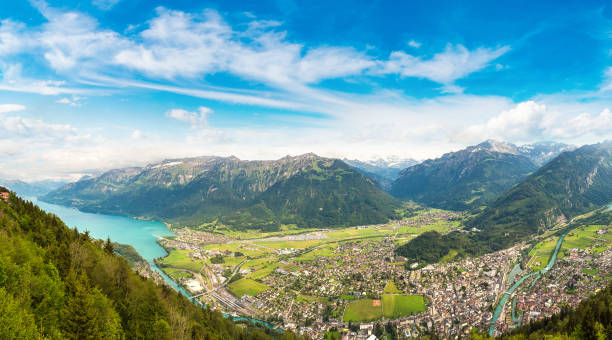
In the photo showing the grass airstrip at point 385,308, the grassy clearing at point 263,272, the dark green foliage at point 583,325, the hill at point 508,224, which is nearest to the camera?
the dark green foliage at point 583,325

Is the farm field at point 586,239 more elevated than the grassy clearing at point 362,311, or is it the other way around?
the farm field at point 586,239

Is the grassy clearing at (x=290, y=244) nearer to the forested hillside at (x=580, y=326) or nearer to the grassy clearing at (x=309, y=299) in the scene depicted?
the grassy clearing at (x=309, y=299)

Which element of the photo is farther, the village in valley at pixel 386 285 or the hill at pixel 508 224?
the hill at pixel 508 224

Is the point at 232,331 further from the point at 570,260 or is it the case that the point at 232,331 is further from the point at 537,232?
the point at 537,232

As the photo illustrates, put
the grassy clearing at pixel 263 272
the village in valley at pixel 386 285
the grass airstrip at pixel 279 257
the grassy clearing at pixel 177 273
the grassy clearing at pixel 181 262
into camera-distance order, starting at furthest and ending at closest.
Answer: the grassy clearing at pixel 181 262 < the grassy clearing at pixel 177 273 < the grassy clearing at pixel 263 272 < the grass airstrip at pixel 279 257 < the village in valley at pixel 386 285

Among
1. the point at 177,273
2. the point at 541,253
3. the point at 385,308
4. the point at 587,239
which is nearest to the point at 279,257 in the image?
the point at 177,273

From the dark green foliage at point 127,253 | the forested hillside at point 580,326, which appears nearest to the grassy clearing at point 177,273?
the dark green foliage at point 127,253

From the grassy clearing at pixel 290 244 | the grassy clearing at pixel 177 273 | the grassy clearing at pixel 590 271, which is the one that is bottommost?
the grassy clearing at pixel 290 244

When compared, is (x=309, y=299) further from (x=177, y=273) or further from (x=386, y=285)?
(x=177, y=273)
